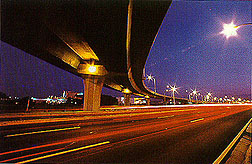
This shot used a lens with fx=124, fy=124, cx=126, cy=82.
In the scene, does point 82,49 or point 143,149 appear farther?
point 82,49

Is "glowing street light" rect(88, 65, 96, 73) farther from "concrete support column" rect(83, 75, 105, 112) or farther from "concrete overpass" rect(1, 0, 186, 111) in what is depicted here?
"concrete overpass" rect(1, 0, 186, 111)

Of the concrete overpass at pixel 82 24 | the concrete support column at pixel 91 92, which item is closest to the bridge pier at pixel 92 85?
the concrete support column at pixel 91 92

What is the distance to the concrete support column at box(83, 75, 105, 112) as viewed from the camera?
82.4 feet

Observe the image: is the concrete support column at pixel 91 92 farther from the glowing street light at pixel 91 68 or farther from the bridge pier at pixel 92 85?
the glowing street light at pixel 91 68

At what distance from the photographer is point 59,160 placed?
4.42 meters

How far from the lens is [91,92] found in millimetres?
25500

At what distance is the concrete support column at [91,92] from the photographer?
2512 cm

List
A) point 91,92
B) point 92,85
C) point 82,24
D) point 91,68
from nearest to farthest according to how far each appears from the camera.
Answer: point 82,24 < point 91,68 < point 91,92 < point 92,85

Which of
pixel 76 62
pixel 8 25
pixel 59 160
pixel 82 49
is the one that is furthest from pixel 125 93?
pixel 59 160

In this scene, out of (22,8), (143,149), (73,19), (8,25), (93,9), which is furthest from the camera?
(8,25)

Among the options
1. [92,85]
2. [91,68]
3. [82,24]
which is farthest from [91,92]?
[82,24]

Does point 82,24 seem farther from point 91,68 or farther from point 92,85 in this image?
point 92,85

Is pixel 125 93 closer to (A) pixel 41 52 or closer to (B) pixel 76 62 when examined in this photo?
(B) pixel 76 62

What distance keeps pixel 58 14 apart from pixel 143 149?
36.7 feet
